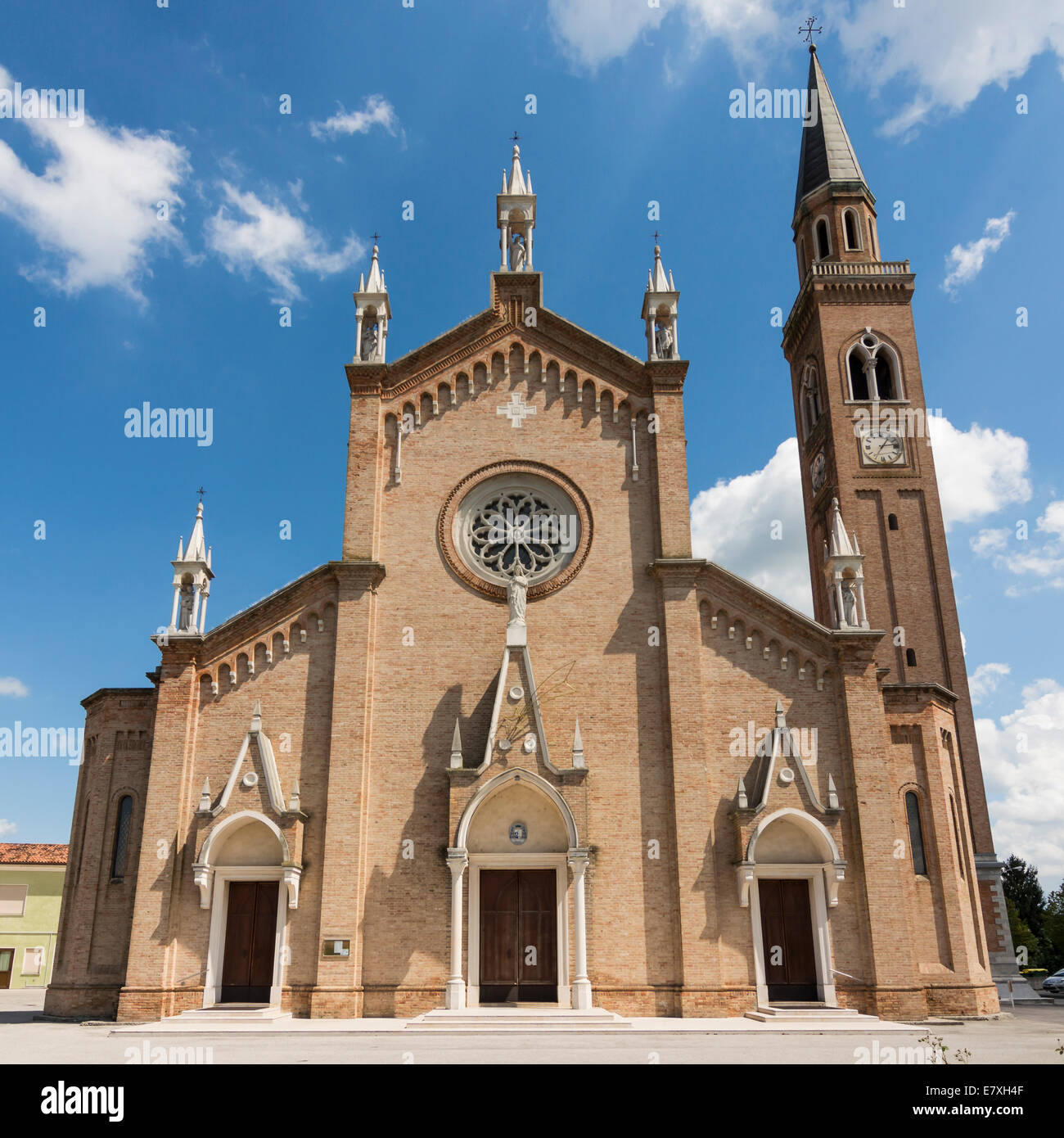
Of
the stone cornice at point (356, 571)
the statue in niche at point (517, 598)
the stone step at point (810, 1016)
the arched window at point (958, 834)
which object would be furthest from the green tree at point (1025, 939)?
the stone cornice at point (356, 571)

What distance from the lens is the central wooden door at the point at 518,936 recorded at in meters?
20.9

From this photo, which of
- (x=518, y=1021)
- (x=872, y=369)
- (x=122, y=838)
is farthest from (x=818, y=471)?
(x=122, y=838)

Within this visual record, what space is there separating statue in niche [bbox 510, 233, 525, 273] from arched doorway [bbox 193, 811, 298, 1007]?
16069 mm

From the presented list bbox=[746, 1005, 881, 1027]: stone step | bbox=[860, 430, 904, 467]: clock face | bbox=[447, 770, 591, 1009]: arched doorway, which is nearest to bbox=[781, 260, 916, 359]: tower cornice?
bbox=[860, 430, 904, 467]: clock face

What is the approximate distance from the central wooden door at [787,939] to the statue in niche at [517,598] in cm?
814

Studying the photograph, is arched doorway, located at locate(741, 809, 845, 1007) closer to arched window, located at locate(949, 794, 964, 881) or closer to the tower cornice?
arched window, located at locate(949, 794, 964, 881)

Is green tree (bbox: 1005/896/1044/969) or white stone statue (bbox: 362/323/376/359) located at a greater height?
white stone statue (bbox: 362/323/376/359)

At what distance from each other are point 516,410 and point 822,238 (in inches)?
796

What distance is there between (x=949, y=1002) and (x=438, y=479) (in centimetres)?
1750

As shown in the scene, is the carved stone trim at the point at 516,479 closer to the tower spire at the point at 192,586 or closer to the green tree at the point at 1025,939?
the tower spire at the point at 192,586

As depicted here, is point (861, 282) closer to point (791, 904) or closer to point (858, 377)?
point (858, 377)

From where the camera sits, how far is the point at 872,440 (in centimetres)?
3472

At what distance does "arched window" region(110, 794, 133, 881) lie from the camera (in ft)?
75.8
